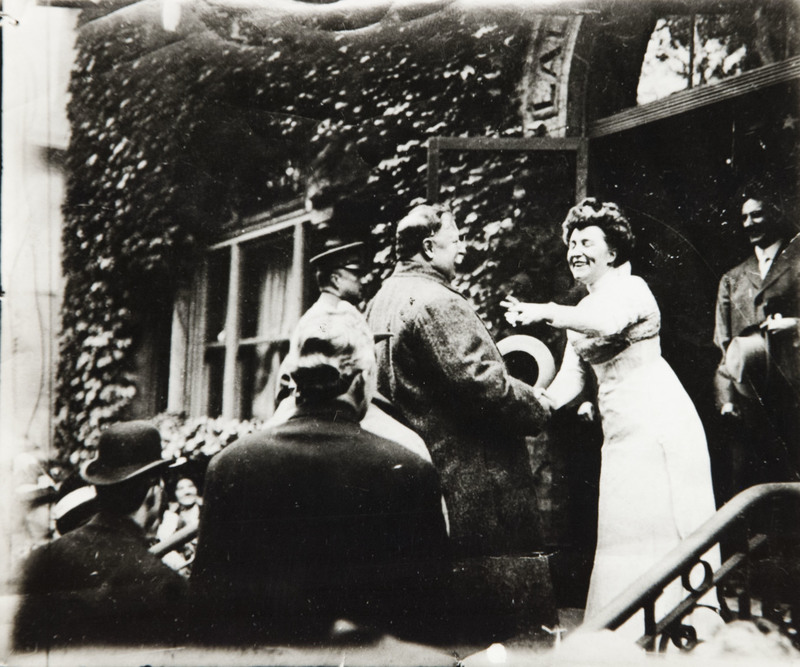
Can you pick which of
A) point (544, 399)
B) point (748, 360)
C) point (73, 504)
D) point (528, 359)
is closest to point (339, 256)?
point (528, 359)

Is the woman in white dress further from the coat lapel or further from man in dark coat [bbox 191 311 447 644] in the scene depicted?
man in dark coat [bbox 191 311 447 644]

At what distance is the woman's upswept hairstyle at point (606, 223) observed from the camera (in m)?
3.49

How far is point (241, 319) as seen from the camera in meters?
3.60

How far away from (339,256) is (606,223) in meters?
1.18

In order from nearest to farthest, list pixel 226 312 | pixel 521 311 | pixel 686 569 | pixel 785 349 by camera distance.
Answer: pixel 686 569 < pixel 785 349 < pixel 521 311 < pixel 226 312

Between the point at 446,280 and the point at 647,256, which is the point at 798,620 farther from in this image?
the point at 446,280

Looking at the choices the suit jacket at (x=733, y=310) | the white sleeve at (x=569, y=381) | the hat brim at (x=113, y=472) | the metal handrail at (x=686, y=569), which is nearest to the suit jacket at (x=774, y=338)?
the suit jacket at (x=733, y=310)

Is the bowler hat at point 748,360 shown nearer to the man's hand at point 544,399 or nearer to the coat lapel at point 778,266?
the coat lapel at point 778,266

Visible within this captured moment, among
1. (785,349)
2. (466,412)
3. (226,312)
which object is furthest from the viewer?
(226,312)

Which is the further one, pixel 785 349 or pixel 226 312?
pixel 226 312

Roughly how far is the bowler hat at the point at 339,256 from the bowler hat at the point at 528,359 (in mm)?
738

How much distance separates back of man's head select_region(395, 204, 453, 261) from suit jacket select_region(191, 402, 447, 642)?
76 centimetres

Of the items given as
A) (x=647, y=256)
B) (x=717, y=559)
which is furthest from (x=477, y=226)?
(x=717, y=559)

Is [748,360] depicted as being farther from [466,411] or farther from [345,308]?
[345,308]
